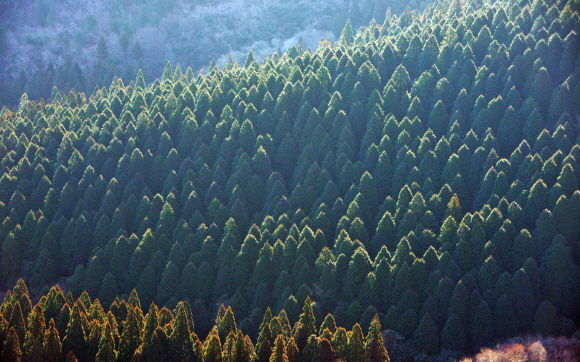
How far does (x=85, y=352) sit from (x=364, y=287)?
64.4ft

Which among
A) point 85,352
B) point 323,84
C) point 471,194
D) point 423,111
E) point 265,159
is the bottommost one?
point 85,352

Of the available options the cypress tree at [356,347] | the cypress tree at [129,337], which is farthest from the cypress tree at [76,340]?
the cypress tree at [356,347]

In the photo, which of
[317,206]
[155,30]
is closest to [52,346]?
[317,206]

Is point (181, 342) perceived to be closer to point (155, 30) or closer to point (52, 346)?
point (52, 346)

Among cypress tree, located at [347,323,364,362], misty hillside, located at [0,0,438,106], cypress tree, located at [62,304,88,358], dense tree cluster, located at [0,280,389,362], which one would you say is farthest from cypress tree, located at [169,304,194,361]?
misty hillside, located at [0,0,438,106]

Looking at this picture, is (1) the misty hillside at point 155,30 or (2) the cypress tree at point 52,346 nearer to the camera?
(2) the cypress tree at point 52,346

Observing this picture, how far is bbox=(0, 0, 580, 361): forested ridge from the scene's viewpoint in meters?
38.3

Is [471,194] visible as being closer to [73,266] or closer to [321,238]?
[321,238]

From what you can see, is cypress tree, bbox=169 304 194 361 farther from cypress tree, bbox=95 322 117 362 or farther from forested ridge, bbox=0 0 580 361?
cypress tree, bbox=95 322 117 362

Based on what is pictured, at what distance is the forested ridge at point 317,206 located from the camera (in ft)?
126

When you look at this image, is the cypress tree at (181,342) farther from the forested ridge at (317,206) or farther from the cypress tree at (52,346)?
the cypress tree at (52,346)

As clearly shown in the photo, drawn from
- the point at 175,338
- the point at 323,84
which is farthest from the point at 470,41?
the point at 175,338

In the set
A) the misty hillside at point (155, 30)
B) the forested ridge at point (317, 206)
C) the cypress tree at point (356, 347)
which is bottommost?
the cypress tree at point (356, 347)

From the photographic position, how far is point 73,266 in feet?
166
